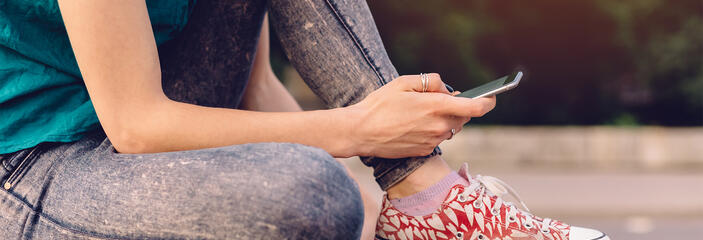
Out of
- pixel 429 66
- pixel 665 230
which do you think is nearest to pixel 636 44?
pixel 429 66

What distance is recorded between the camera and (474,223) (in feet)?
3.78

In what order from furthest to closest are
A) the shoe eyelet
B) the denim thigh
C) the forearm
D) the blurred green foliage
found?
the blurred green foliage
the shoe eyelet
the forearm
the denim thigh

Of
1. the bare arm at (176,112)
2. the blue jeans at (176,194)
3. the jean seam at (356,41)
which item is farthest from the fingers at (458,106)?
the blue jeans at (176,194)

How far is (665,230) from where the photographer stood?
12.7ft

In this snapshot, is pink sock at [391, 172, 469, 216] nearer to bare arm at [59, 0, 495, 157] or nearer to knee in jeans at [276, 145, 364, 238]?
bare arm at [59, 0, 495, 157]

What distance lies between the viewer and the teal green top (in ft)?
3.18

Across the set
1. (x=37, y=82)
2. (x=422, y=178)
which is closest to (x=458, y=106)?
(x=422, y=178)

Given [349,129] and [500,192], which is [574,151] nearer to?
[500,192]

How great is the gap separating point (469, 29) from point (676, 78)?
2264 mm

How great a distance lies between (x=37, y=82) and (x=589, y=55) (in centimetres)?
685

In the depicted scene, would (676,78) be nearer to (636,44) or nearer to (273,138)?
(636,44)

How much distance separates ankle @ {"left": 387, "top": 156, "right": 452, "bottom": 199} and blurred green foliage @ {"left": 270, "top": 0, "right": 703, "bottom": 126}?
5.67m

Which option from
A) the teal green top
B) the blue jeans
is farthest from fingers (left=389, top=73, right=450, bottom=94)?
the teal green top

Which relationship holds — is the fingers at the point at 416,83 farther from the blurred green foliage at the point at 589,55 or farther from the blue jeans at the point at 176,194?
the blurred green foliage at the point at 589,55
